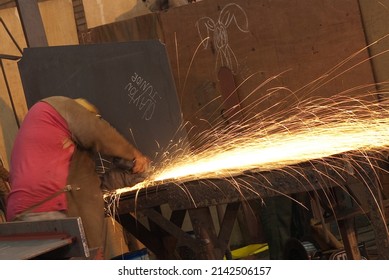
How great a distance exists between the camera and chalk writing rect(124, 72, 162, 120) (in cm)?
504

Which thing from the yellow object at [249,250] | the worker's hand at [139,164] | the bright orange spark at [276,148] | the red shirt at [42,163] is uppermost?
the red shirt at [42,163]

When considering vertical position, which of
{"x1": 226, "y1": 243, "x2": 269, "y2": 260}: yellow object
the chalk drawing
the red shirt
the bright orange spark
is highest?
the chalk drawing

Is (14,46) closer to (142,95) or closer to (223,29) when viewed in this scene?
(223,29)

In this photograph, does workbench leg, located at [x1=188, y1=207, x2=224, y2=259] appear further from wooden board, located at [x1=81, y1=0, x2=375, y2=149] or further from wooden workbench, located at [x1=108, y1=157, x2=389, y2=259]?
wooden board, located at [x1=81, y1=0, x2=375, y2=149]

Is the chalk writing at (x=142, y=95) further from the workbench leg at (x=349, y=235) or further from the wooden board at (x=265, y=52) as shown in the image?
the workbench leg at (x=349, y=235)

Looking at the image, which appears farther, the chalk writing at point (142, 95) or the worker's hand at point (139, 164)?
the chalk writing at point (142, 95)

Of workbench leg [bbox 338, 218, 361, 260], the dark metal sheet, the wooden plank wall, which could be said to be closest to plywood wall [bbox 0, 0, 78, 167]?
the wooden plank wall

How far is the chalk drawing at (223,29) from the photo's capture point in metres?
6.25

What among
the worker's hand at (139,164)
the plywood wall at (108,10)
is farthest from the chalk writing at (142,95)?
the plywood wall at (108,10)

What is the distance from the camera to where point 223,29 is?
6293 millimetres

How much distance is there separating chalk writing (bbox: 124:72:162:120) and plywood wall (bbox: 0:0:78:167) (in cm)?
225

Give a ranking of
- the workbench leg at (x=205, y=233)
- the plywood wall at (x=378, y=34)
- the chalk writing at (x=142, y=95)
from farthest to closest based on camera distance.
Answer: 1. the plywood wall at (x=378, y=34)
2. the chalk writing at (x=142, y=95)
3. the workbench leg at (x=205, y=233)

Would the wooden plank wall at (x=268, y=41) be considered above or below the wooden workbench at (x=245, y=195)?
above
